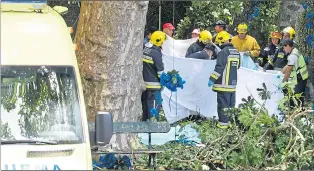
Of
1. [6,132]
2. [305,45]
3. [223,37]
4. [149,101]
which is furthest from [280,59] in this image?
[6,132]

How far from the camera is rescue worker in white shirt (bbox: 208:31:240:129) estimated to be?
472 inches

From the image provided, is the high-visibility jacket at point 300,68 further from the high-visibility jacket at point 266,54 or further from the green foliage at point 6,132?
the green foliage at point 6,132

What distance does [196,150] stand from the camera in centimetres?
859

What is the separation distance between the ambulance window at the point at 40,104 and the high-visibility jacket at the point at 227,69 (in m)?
6.30

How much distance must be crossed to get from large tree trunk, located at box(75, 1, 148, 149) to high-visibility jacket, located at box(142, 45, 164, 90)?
9.76 ft

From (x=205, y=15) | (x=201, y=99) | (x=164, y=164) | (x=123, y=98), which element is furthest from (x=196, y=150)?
(x=205, y=15)

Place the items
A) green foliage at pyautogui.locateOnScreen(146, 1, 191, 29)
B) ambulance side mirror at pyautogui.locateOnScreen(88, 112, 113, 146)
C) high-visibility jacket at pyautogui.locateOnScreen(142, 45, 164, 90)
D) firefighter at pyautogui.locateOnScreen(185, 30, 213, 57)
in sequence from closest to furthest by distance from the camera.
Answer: ambulance side mirror at pyautogui.locateOnScreen(88, 112, 113, 146)
high-visibility jacket at pyautogui.locateOnScreen(142, 45, 164, 90)
firefighter at pyautogui.locateOnScreen(185, 30, 213, 57)
green foliage at pyautogui.locateOnScreen(146, 1, 191, 29)

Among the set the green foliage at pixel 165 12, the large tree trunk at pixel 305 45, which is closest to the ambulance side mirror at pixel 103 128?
the large tree trunk at pixel 305 45

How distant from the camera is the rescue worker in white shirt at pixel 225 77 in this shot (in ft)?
39.3

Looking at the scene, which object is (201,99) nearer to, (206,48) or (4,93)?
(206,48)

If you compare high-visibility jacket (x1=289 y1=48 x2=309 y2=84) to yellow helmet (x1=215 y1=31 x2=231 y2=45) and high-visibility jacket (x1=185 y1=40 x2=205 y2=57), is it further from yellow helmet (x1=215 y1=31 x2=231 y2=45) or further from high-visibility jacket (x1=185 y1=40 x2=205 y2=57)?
high-visibility jacket (x1=185 y1=40 x2=205 y2=57)

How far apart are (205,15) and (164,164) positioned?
836 centimetres

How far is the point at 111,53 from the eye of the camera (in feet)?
27.9

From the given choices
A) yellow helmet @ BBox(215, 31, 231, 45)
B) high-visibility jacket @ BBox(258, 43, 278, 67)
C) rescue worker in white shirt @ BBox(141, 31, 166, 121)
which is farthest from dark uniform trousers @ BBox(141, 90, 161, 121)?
high-visibility jacket @ BBox(258, 43, 278, 67)
